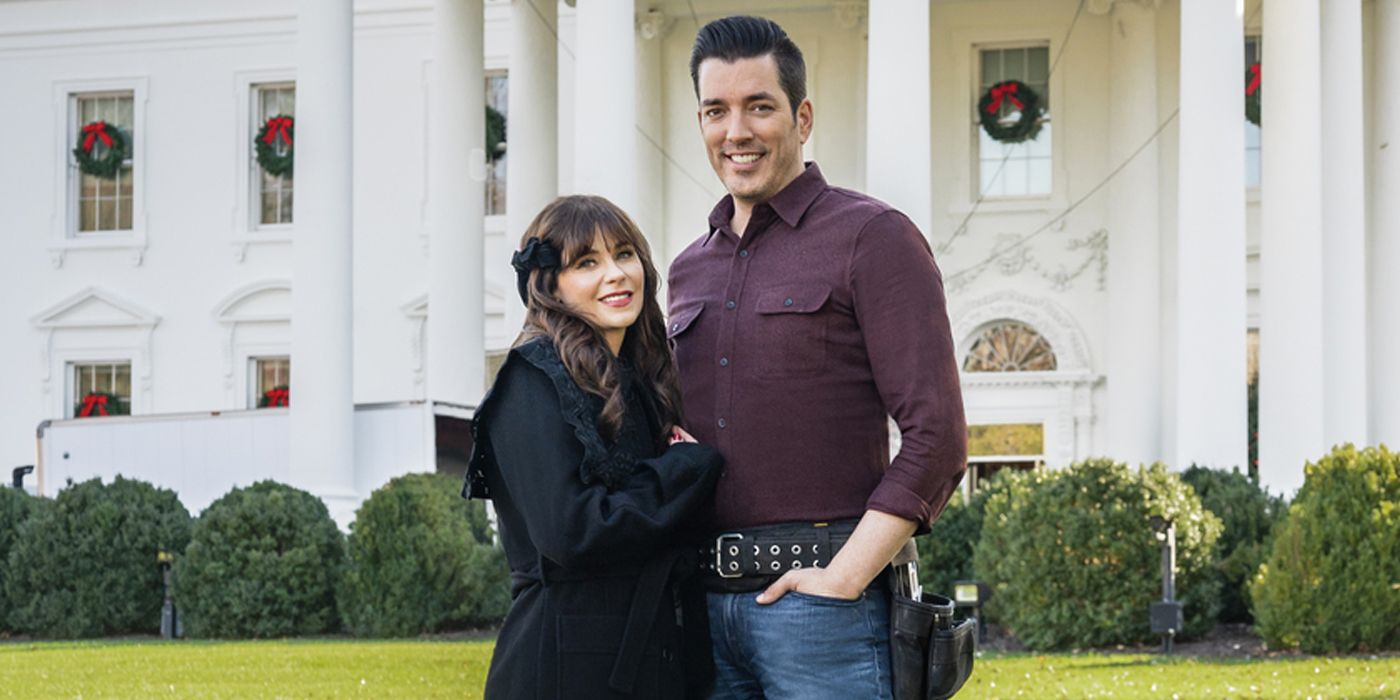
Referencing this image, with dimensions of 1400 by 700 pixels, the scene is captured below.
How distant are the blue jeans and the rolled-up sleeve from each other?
0.21 m

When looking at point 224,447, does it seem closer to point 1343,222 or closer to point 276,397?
point 276,397

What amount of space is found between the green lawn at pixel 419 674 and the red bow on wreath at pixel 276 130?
1478 cm

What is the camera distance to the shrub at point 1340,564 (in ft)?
40.3

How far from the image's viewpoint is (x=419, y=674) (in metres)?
11.8

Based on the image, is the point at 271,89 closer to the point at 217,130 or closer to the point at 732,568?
the point at 217,130

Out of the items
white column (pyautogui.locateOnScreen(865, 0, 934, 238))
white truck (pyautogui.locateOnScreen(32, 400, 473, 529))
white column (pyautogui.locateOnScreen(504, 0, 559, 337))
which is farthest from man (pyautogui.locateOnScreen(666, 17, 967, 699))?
white column (pyautogui.locateOnScreen(504, 0, 559, 337))

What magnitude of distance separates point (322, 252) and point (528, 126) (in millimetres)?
4575

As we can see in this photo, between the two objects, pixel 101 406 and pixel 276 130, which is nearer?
pixel 276 130

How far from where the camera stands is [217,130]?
28.8 metres

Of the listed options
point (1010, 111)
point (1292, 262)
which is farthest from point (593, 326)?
point (1010, 111)

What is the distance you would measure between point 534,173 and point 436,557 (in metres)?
8.04

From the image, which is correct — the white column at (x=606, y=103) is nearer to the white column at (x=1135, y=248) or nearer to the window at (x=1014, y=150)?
the window at (x=1014, y=150)

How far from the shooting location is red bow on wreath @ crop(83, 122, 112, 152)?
29078 millimetres

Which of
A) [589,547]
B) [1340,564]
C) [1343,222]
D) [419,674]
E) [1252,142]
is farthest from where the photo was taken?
[1252,142]
